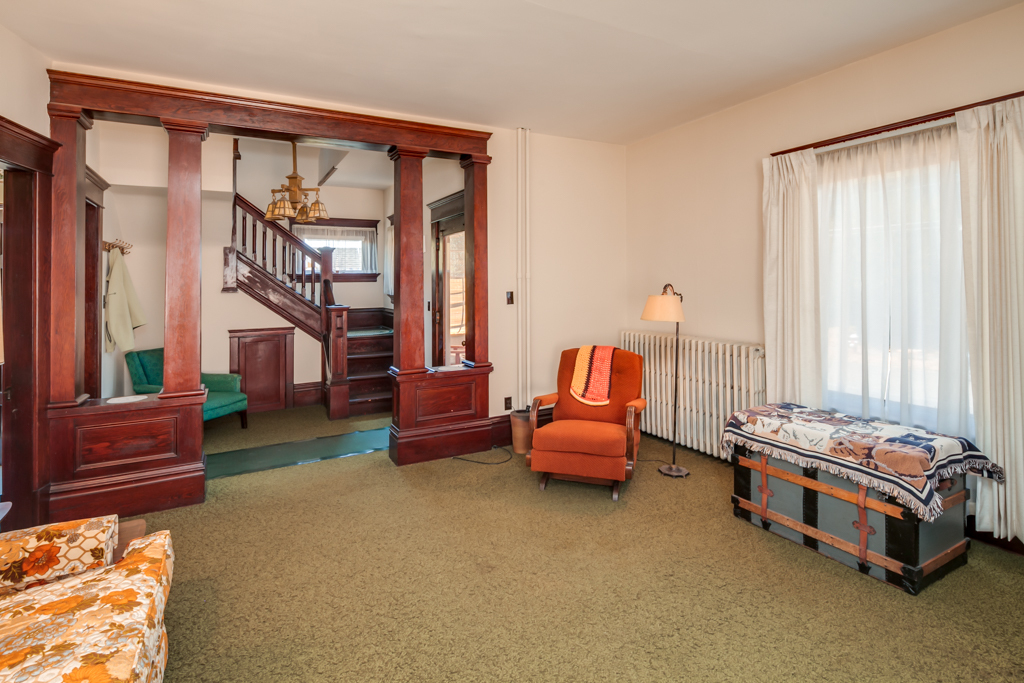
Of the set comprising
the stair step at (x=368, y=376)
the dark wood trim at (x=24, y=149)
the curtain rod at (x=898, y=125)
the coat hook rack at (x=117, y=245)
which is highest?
the curtain rod at (x=898, y=125)

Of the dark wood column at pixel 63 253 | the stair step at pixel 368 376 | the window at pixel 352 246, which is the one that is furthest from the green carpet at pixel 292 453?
the window at pixel 352 246

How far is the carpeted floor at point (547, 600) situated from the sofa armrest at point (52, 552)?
531 millimetres

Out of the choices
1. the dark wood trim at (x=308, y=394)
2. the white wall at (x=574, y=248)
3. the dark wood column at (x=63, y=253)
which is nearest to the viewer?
the dark wood column at (x=63, y=253)

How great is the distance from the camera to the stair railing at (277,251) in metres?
6.46

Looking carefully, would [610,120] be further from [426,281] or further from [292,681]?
[292,681]

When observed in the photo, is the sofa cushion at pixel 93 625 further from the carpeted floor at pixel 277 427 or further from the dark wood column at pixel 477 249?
the carpeted floor at pixel 277 427

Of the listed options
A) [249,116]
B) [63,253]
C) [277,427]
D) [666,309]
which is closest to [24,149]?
[63,253]

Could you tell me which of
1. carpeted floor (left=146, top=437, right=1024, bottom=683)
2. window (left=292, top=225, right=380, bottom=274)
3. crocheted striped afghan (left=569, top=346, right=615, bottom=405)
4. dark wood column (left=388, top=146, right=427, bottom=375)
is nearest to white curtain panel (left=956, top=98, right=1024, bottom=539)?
carpeted floor (left=146, top=437, right=1024, bottom=683)

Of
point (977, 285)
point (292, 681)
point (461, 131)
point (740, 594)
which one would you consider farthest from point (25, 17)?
point (977, 285)

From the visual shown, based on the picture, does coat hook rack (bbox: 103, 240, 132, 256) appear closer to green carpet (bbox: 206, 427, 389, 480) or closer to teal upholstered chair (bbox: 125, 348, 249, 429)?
teal upholstered chair (bbox: 125, 348, 249, 429)

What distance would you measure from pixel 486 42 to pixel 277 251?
4689 mm

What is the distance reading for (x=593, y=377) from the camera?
14.2 ft

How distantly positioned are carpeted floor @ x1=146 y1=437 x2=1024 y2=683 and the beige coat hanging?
2214 millimetres

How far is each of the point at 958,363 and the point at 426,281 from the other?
16.8ft
